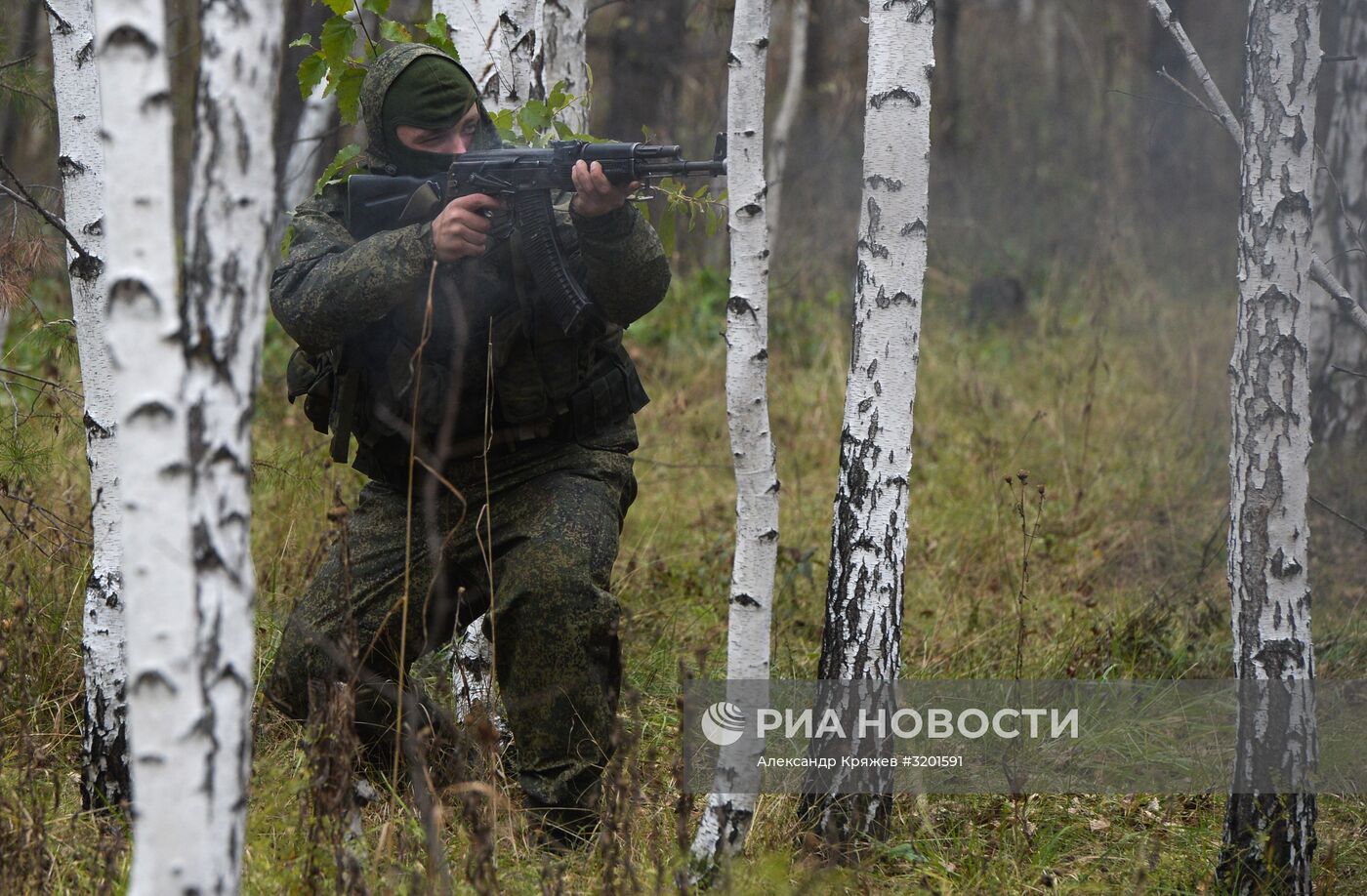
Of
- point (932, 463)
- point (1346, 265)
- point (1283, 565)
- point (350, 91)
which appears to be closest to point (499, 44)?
point (350, 91)

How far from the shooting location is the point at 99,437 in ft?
10.0

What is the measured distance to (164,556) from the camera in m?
1.57

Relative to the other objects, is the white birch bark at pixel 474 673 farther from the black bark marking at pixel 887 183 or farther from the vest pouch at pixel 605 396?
the black bark marking at pixel 887 183

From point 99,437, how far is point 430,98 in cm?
118

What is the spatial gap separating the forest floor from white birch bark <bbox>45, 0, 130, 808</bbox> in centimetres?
15

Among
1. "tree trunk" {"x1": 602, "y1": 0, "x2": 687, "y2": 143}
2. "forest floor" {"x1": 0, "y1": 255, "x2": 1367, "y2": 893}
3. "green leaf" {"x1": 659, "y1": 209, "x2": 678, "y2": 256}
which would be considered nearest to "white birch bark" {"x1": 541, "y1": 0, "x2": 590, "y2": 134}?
"forest floor" {"x1": 0, "y1": 255, "x2": 1367, "y2": 893}

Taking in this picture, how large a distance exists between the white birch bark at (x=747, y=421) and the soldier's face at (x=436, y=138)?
0.93 metres

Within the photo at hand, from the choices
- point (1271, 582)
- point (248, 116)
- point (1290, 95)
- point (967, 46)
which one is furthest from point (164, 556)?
point (967, 46)

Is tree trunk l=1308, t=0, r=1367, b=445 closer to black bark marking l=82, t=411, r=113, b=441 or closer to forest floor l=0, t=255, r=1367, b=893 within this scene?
forest floor l=0, t=255, r=1367, b=893

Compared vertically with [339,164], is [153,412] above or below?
below

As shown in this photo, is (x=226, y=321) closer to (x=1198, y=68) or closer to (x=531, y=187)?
(x=531, y=187)

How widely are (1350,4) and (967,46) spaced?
30.6ft

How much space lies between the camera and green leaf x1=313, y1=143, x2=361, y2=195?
129 inches

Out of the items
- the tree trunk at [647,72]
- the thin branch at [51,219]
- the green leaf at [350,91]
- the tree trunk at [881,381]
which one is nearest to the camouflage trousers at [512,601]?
the tree trunk at [881,381]
